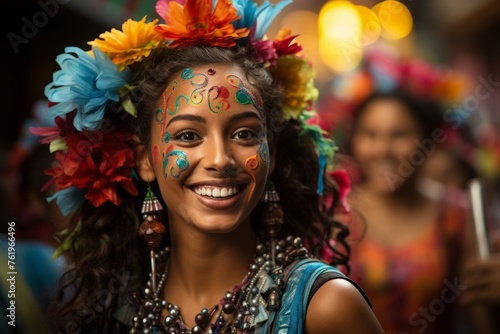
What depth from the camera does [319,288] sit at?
9.04 ft

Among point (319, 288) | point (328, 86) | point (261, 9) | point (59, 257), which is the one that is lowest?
point (319, 288)

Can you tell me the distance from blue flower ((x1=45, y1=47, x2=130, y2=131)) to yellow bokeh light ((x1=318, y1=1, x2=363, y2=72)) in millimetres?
4240

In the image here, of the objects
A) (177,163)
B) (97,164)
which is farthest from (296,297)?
(97,164)

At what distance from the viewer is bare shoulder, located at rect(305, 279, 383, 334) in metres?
2.68

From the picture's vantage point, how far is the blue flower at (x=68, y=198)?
3234 mm

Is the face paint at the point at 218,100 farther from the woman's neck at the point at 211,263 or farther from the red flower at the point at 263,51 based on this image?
the woman's neck at the point at 211,263

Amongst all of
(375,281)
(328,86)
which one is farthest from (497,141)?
(375,281)

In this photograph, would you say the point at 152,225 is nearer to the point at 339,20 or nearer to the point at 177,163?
the point at 177,163

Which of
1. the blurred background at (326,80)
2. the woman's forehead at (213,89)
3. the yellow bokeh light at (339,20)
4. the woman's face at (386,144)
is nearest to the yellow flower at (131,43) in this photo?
the woman's forehead at (213,89)

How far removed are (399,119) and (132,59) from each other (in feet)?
11.1

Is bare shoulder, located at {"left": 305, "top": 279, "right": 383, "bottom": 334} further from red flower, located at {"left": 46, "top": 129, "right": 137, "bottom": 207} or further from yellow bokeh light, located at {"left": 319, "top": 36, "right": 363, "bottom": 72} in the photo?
yellow bokeh light, located at {"left": 319, "top": 36, "right": 363, "bottom": 72}

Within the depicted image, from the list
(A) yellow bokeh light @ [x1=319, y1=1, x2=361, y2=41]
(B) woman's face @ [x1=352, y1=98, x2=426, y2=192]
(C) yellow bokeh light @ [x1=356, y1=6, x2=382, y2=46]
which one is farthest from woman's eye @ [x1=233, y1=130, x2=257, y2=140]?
(A) yellow bokeh light @ [x1=319, y1=1, x2=361, y2=41]

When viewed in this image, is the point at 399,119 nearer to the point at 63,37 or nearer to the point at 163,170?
the point at 63,37

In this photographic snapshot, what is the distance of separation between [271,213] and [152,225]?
456 millimetres
